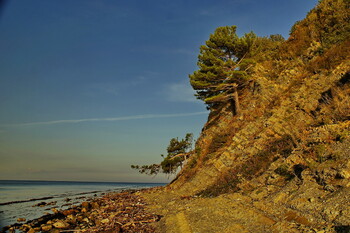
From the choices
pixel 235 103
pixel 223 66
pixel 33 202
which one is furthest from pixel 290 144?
pixel 33 202

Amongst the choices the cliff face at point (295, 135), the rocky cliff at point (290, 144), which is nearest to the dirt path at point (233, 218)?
the rocky cliff at point (290, 144)

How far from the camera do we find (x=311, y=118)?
1500 centimetres

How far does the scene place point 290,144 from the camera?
12930 mm

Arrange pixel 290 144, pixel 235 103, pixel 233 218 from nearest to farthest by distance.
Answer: pixel 233 218 → pixel 290 144 → pixel 235 103

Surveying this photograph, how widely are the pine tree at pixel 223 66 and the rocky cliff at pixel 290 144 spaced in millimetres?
1695

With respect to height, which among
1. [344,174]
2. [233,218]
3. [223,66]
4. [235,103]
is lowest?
[233,218]

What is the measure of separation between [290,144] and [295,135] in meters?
1.43

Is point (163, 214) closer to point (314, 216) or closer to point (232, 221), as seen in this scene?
point (232, 221)

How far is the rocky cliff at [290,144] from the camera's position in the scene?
8.23m

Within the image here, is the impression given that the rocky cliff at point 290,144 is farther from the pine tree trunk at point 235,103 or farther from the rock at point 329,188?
the pine tree trunk at point 235,103

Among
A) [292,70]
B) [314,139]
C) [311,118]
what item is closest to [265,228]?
[314,139]

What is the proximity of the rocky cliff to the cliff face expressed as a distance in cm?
4

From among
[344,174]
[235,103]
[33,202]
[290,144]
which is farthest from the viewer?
[33,202]

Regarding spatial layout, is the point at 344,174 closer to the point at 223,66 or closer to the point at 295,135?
the point at 295,135
